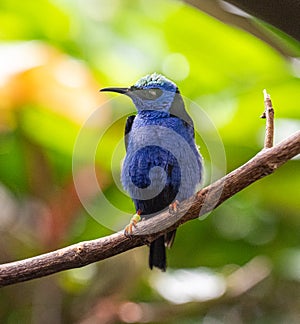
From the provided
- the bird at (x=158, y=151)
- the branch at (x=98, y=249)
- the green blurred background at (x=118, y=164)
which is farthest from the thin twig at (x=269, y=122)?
the green blurred background at (x=118, y=164)

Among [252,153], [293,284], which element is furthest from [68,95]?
[293,284]

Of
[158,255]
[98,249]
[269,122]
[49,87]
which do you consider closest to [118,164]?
[49,87]

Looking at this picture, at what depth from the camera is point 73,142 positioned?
5.58ft

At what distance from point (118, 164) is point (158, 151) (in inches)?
20.9

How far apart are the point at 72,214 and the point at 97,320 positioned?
0.29 metres

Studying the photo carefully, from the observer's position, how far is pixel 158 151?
1091 mm

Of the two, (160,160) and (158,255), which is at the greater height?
(160,160)

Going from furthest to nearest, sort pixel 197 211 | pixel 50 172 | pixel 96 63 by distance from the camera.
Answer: pixel 96 63 → pixel 50 172 → pixel 197 211

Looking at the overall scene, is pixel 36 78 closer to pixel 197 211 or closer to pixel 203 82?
pixel 203 82

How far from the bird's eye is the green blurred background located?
488 mm

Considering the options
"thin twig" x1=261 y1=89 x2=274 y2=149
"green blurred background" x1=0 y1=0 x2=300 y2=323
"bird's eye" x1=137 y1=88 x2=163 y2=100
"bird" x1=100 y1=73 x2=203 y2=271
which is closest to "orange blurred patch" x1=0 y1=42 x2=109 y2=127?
"green blurred background" x1=0 y1=0 x2=300 y2=323

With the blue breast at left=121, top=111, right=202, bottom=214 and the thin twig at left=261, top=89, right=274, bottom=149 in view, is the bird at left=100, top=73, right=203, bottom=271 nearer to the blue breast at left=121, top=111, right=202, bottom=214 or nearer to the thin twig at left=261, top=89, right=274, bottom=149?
the blue breast at left=121, top=111, right=202, bottom=214

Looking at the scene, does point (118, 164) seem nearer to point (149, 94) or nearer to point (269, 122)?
point (149, 94)

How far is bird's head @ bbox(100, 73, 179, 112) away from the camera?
961 mm
